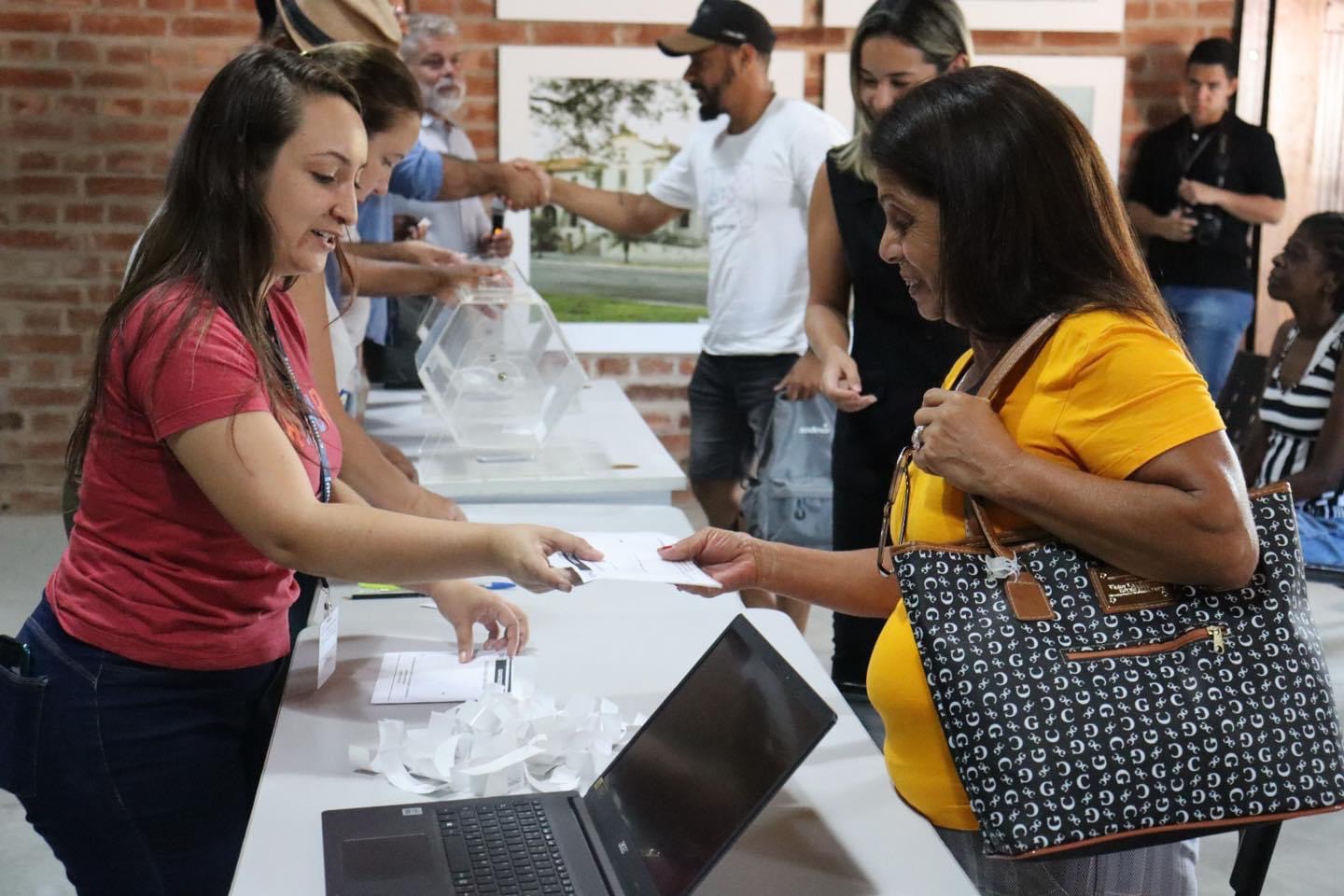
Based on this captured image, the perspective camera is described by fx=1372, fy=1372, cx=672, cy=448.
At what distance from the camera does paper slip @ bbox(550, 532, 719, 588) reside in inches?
58.0

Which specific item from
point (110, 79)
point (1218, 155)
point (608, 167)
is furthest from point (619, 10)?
point (1218, 155)

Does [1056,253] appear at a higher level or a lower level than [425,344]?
higher

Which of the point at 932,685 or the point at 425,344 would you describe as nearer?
the point at 932,685

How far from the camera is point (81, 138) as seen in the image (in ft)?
16.9

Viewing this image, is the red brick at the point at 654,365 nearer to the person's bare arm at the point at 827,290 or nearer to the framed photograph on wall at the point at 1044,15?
the framed photograph on wall at the point at 1044,15

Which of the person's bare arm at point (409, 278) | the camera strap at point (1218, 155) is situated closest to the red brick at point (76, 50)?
the person's bare arm at point (409, 278)

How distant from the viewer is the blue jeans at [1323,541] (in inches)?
129

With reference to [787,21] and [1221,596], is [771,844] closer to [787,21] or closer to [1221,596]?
[1221,596]

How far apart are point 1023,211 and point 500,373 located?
183 cm

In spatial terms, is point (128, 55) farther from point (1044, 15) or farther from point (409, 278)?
point (1044, 15)

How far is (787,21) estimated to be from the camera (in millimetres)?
5379

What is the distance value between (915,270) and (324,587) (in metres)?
0.93

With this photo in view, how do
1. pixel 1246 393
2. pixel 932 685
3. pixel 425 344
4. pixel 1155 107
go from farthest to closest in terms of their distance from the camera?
1. pixel 1155 107
2. pixel 1246 393
3. pixel 425 344
4. pixel 932 685

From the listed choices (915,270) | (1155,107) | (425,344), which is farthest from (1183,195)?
(915,270)
